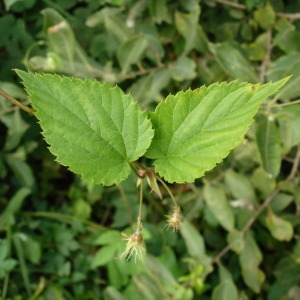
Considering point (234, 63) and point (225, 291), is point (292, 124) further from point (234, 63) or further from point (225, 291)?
point (225, 291)

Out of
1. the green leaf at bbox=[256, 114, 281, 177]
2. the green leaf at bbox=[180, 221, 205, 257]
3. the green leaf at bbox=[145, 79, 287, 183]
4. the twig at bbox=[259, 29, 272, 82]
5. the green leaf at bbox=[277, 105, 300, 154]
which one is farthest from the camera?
the green leaf at bbox=[180, 221, 205, 257]

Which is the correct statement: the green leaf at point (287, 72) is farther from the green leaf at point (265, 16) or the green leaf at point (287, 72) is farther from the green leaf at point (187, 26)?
the green leaf at point (187, 26)

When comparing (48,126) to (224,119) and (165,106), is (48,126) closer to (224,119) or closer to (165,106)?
(165,106)

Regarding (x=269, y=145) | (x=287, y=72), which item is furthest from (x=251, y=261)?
(x=287, y=72)

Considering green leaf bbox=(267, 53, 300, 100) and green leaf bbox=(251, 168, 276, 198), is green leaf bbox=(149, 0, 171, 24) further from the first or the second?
green leaf bbox=(251, 168, 276, 198)

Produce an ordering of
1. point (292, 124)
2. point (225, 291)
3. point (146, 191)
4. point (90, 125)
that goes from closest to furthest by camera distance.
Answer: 1. point (90, 125)
2. point (292, 124)
3. point (225, 291)
4. point (146, 191)

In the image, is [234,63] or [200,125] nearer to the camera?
[200,125]

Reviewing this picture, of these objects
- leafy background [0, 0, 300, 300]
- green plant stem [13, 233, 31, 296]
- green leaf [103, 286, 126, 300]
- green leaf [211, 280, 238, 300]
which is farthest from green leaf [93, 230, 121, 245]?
green leaf [211, 280, 238, 300]
